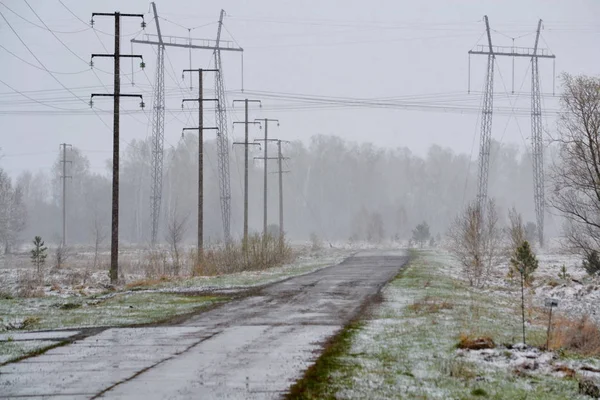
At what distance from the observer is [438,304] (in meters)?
18.7

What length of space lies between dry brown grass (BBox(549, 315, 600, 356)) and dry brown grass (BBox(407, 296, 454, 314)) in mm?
3249

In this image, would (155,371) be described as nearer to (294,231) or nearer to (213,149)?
(213,149)

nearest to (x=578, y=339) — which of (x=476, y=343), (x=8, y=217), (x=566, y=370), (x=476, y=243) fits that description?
(x=476, y=343)

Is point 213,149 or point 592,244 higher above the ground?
point 213,149

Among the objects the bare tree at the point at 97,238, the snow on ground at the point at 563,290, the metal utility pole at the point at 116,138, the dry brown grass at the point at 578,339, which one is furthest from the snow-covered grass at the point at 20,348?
the bare tree at the point at 97,238

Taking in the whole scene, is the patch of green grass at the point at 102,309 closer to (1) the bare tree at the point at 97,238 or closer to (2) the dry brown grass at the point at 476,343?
(2) the dry brown grass at the point at 476,343

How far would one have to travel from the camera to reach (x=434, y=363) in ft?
34.0

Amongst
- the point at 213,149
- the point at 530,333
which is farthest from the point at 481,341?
the point at 213,149

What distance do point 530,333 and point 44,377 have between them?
30.5 feet

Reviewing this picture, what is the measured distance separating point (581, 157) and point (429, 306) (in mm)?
22597

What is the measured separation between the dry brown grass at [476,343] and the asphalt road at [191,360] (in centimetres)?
224

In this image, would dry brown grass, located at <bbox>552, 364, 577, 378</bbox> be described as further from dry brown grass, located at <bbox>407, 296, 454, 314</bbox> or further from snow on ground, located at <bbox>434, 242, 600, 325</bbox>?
snow on ground, located at <bbox>434, 242, 600, 325</bbox>

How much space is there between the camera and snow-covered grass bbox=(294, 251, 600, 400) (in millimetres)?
8602

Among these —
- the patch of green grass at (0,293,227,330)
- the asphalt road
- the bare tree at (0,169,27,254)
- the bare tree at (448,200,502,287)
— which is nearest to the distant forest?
the bare tree at (0,169,27,254)
